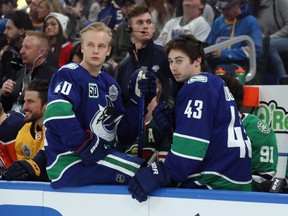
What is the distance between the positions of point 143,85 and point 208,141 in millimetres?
693

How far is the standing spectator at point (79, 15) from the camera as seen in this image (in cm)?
796

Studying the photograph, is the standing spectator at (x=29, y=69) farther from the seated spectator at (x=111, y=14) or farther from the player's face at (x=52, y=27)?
the seated spectator at (x=111, y=14)

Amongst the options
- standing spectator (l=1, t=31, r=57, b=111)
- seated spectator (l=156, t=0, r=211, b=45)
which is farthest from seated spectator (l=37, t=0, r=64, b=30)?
standing spectator (l=1, t=31, r=57, b=111)

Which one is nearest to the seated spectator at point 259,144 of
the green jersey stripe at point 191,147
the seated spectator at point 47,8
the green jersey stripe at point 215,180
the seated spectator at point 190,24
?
the green jersey stripe at point 215,180

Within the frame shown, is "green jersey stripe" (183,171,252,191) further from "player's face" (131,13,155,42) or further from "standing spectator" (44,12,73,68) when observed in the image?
"standing spectator" (44,12,73,68)

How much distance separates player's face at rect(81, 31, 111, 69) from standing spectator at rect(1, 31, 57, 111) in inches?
74.7

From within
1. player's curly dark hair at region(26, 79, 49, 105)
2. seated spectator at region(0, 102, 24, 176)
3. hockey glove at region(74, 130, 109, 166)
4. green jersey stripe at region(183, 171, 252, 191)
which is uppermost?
player's curly dark hair at region(26, 79, 49, 105)

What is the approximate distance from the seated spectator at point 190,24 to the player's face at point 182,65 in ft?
9.87

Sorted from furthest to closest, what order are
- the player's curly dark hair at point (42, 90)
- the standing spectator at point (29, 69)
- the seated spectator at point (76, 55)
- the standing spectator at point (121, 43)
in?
1. the standing spectator at point (121, 43)
2. the seated spectator at point (76, 55)
3. the standing spectator at point (29, 69)
4. the player's curly dark hair at point (42, 90)

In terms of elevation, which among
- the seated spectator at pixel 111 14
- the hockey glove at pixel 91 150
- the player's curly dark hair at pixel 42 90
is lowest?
the hockey glove at pixel 91 150

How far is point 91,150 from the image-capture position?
3.57 metres

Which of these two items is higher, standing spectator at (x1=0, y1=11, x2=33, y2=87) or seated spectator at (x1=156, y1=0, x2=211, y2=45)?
seated spectator at (x1=156, y1=0, x2=211, y2=45)

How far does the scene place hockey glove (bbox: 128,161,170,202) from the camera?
3330mm

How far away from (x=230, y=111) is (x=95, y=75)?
2.87 feet
